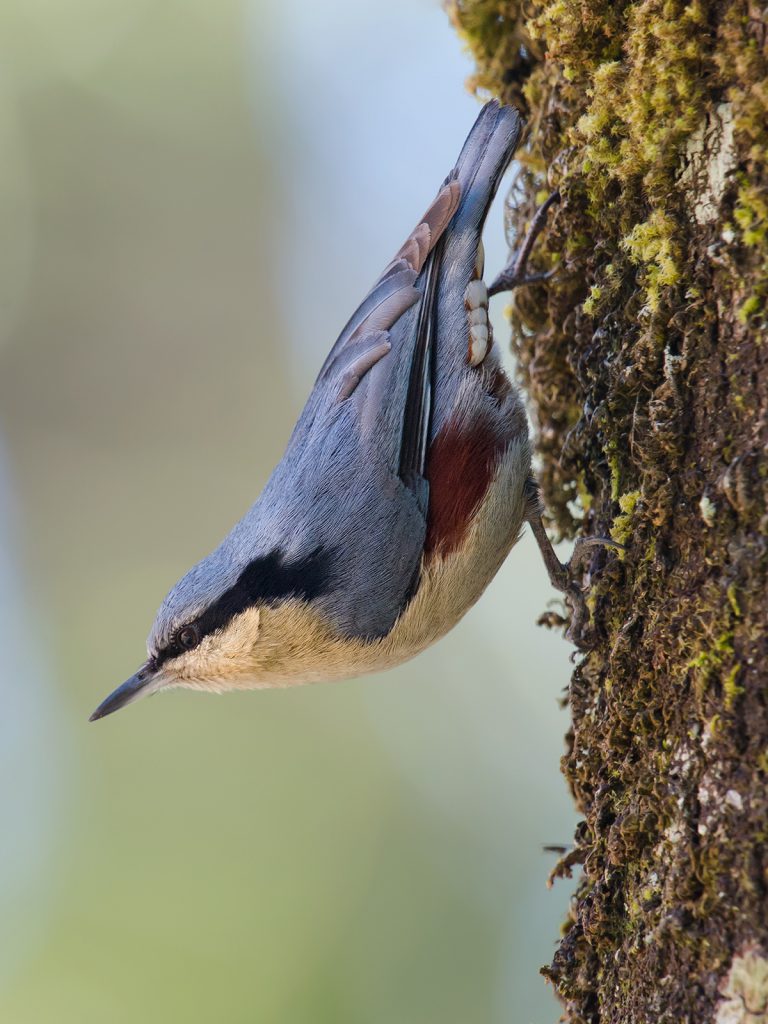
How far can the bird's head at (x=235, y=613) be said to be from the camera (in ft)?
9.27

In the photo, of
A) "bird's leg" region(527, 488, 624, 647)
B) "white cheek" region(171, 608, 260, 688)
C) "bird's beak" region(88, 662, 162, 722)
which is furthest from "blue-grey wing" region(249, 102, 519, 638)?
"bird's beak" region(88, 662, 162, 722)

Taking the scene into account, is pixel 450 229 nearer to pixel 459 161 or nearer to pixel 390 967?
pixel 459 161

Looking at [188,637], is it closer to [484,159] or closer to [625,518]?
[625,518]

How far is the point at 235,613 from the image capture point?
2.86 m

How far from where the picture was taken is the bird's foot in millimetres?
2348

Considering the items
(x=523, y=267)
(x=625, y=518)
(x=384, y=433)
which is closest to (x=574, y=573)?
(x=625, y=518)

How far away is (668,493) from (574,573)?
25.9 inches

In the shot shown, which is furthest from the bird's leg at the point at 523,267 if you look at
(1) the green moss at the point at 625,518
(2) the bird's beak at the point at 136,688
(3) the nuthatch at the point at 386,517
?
(2) the bird's beak at the point at 136,688

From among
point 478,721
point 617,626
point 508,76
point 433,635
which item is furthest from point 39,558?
point 617,626

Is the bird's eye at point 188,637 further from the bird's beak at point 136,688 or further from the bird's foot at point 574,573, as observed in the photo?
the bird's foot at point 574,573

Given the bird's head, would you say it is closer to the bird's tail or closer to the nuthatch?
the nuthatch

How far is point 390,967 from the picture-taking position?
181 inches

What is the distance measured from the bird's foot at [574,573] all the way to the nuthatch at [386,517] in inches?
0.5

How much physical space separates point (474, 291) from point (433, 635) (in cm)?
110
